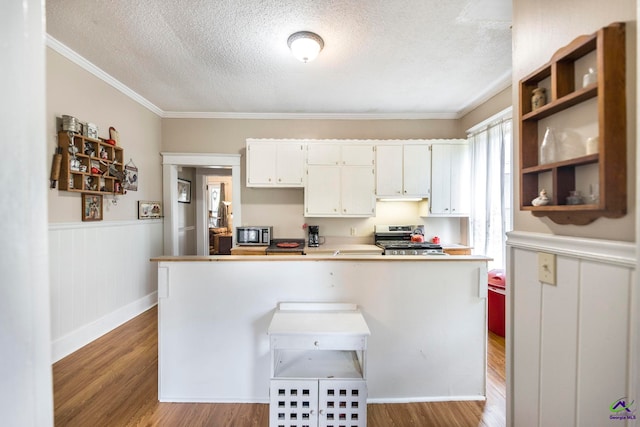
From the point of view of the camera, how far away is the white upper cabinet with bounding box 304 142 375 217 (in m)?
3.59

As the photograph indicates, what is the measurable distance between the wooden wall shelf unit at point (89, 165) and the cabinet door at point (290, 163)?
69.4 inches

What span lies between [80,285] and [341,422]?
261cm

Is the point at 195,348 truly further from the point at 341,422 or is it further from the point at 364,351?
the point at 364,351

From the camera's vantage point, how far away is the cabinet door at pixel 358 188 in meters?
3.61

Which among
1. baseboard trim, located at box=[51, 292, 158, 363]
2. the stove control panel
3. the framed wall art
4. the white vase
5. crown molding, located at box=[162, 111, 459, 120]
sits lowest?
baseboard trim, located at box=[51, 292, 158, 363]

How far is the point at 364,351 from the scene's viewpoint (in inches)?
55.4

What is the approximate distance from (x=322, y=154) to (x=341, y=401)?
9.26ft

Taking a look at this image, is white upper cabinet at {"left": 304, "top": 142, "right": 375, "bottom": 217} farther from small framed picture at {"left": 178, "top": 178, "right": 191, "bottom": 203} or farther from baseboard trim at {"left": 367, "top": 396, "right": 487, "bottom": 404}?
small framed picture at {"left": 178, "top": 178, "right": 191, "bottom": 203}

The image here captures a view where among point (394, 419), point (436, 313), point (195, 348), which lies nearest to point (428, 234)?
point (436, 313)

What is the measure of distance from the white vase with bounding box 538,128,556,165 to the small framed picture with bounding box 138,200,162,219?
3854 mm

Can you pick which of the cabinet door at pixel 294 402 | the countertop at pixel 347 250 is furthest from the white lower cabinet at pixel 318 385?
the countertop at pixel 347 250

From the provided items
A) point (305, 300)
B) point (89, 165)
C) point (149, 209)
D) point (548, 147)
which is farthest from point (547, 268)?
point (149, 209)

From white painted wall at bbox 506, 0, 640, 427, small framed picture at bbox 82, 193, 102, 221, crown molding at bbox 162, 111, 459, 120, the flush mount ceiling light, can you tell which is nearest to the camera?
white painted wall at bbox 506, 0, 640, 427

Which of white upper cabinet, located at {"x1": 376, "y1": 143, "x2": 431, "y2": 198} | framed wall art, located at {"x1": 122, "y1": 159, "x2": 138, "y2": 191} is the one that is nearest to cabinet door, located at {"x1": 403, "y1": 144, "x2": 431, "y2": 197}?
white upper cabinet, located at {"x1": 376, "y1": 143, "x2": 431, "y2": 198}
